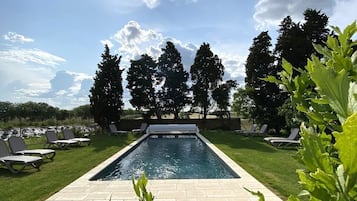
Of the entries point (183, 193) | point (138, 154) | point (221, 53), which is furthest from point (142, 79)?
point (183, 193)

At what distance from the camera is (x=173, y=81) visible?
100 ft

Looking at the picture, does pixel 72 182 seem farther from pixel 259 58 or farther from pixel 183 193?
pixel 259 58

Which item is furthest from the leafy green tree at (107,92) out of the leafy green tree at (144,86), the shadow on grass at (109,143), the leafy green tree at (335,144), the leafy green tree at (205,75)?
the leafy green tree at (335,144)

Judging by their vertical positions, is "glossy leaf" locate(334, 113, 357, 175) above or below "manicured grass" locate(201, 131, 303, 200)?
above

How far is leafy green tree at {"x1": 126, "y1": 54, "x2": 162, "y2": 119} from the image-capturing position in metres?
29.9

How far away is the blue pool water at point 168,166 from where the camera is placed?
1022 centimetres

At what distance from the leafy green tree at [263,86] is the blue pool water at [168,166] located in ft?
29.7

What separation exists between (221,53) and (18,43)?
63.2ft

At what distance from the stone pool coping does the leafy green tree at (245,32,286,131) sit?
15435 millimetres

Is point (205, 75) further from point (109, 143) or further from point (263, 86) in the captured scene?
point (109, 143)

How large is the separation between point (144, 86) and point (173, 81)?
10.2 feet

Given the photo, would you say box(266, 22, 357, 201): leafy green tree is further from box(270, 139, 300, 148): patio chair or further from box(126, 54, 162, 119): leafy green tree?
box(126, 54, 162, 119): leafy green tree

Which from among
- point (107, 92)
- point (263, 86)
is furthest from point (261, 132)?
point (107, 92)

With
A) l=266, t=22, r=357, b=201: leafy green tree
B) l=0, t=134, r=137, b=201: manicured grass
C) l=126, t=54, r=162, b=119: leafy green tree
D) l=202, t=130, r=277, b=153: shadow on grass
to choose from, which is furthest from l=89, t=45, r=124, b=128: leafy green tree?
l=266, t=22, r=357, b=201: leafy green tree
